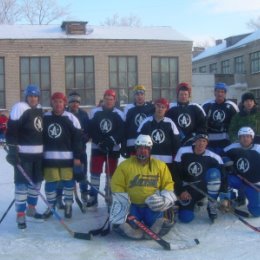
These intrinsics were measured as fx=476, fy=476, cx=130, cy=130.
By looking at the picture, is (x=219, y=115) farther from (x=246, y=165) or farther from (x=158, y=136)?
(x=158, y=136)

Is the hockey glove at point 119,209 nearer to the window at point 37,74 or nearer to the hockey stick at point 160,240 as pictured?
the hockey stick at point 160,240

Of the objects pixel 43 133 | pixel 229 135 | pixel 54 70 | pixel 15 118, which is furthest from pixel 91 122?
pixel 54 70

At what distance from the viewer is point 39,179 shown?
5586 mm

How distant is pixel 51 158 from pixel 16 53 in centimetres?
1701

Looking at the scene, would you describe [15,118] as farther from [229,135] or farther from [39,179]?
[229,135]

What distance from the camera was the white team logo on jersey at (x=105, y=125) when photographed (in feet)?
20.3

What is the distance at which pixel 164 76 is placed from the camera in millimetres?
23078

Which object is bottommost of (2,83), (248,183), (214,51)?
(248,183)

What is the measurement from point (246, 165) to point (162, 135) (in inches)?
Answer: 46.6

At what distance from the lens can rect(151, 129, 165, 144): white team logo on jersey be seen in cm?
573

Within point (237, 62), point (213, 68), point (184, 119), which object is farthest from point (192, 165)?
point (213, 68)

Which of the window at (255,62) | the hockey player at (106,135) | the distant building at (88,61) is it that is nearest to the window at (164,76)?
the distant building at (88,61)

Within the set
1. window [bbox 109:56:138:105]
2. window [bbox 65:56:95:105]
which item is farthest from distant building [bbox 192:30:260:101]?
window [bbox 65:56:95:105]

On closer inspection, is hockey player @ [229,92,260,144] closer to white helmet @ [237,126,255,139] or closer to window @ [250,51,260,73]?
white helmet @ [237,126,255,139]
